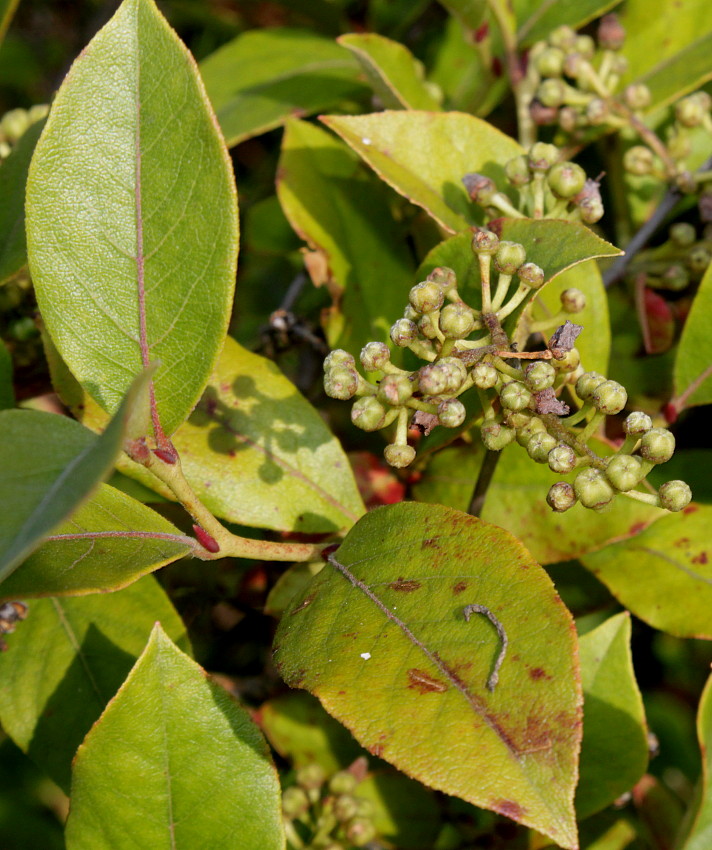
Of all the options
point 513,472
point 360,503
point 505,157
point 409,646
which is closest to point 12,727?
point 360,503

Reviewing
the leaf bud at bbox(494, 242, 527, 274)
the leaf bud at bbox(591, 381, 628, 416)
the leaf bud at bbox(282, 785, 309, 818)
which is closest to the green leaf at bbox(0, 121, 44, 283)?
the leaf bud at bbox(494, 242, 527, 274)

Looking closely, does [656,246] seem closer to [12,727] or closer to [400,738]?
[400,738]

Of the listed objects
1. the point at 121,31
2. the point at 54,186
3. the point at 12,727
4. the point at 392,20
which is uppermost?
the point at 121,31

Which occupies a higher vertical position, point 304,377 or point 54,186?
point 54,186

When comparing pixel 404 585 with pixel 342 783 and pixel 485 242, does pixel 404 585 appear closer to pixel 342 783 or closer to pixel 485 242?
pixel 485 242

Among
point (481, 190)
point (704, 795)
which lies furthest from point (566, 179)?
point (704, 795)

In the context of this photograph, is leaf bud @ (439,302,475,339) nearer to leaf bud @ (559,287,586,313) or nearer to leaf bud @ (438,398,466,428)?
leaf bud @ (438,398,466,428)
